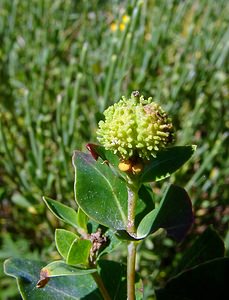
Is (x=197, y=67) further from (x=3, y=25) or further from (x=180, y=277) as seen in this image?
(x=180, y=277)

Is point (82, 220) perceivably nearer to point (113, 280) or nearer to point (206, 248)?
point (113, 280)

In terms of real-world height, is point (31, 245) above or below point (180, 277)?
below

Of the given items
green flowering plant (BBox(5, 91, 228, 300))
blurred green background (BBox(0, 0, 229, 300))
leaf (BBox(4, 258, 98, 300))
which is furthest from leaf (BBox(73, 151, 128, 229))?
blurred green background (BBox(0, 0, 229, 300))

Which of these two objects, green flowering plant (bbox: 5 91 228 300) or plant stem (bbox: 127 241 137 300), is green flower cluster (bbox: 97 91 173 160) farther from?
plant stem (bbox: 127 241 137 300)

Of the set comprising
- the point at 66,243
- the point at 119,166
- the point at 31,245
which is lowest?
the point at 31,245

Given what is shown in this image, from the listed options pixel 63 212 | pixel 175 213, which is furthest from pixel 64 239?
pixel 175 213

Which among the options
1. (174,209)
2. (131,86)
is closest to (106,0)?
(131,86)
